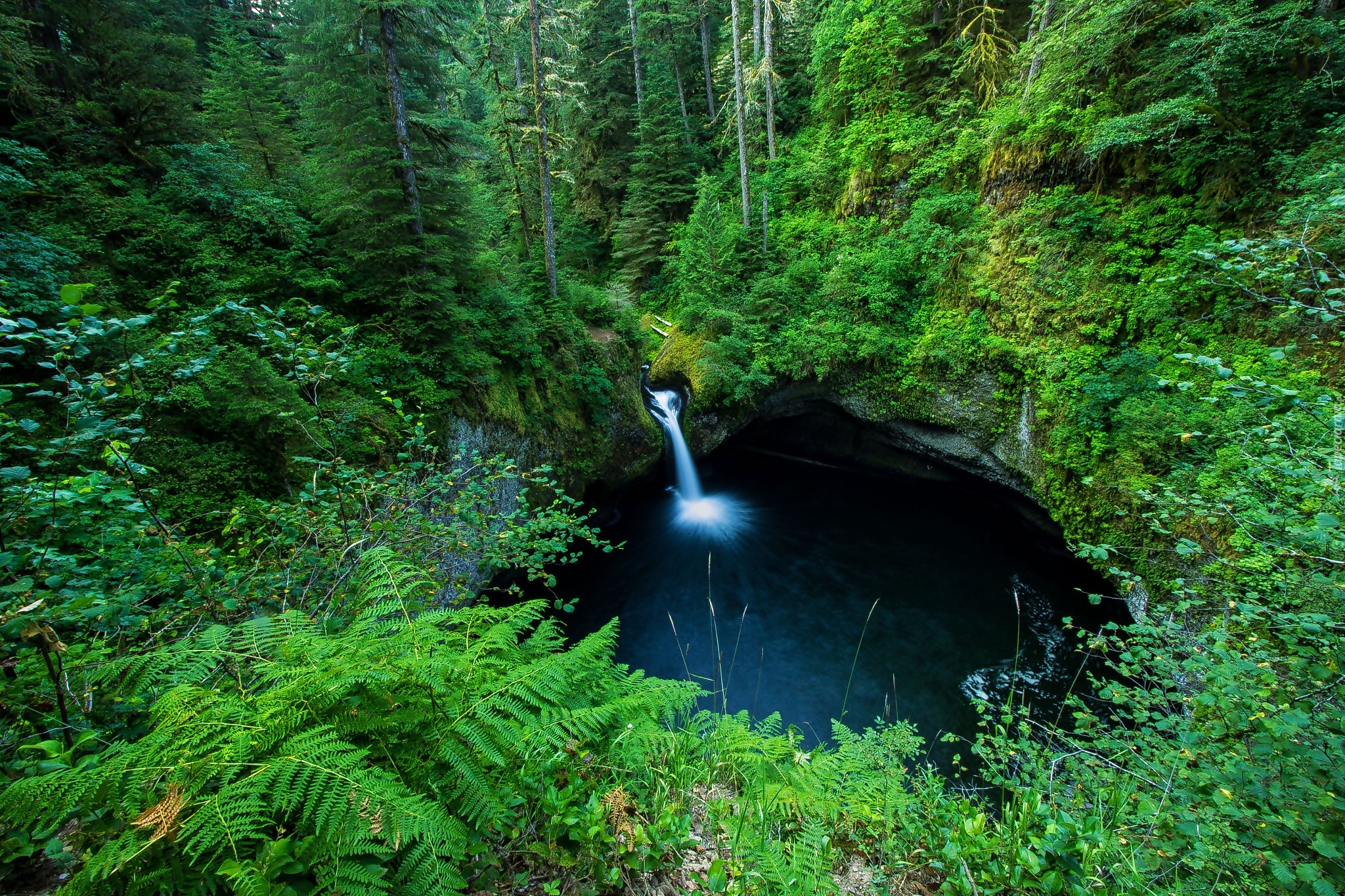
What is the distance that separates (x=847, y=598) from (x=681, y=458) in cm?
564

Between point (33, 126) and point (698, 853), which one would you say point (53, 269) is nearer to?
point (33, 126)

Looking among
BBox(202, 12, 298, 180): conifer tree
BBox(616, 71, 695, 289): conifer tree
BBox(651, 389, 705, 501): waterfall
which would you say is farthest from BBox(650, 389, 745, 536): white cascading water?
BBox(202, 12, 298, 180): conifer tree

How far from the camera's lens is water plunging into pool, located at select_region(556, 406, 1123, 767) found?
708 cm

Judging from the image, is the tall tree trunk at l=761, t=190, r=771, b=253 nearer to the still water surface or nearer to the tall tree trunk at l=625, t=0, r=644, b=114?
the tall tree trunk at l=625, t=0, r=644, b=114

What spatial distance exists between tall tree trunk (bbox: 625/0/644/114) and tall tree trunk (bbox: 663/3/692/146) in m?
1.27

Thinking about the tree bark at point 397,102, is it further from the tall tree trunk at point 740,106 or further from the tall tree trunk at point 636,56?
the tall tree trunk at point 636,56

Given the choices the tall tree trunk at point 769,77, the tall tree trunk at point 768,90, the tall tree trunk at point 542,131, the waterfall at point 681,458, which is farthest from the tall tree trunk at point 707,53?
the waterfall at point 681,458

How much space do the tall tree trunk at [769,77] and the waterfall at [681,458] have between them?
10.4 meters

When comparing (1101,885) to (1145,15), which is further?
(1145,15)

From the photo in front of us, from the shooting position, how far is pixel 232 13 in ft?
47.7

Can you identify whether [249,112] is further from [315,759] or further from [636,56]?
[636,56]

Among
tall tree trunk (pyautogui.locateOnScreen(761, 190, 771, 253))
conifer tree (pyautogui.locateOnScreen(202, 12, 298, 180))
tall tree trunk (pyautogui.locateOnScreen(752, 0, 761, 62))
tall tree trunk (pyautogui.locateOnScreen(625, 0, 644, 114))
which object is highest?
tall tree trunk (pyautogui.locateOnScreen(625, 0, 644, 114))

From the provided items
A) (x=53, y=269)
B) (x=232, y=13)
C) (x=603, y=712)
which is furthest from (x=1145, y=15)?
(x=232, y=13)

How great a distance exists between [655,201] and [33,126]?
15.2 m
